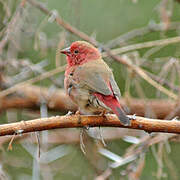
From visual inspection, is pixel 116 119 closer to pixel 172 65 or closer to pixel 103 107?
pixel 103 107

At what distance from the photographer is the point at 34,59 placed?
7.02m

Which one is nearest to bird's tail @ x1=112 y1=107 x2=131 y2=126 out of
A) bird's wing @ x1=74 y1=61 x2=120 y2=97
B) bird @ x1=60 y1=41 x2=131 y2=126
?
bird @ x1=60 y1=41 x2=131 y2=126

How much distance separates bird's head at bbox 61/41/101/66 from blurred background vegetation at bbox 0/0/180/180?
4.1 inches

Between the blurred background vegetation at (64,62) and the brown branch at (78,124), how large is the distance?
206 mm

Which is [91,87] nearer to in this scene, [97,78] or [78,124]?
[97,78]

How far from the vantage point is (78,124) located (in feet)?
9.12

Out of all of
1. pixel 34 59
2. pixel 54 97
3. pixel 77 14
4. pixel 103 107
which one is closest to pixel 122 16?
pixel 34 59

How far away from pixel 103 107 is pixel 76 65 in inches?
34.2

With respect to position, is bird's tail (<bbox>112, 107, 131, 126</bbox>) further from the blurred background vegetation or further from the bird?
the blurred background vegetation

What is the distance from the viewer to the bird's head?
4.00 m

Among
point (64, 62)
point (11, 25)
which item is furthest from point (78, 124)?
point (64, 62)

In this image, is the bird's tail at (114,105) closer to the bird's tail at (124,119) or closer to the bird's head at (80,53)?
the bird's tail at (124,119)

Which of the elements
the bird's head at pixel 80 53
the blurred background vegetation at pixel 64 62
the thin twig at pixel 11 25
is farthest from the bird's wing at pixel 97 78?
the thin twig at pixel 11 25

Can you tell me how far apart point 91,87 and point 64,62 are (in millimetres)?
1941
